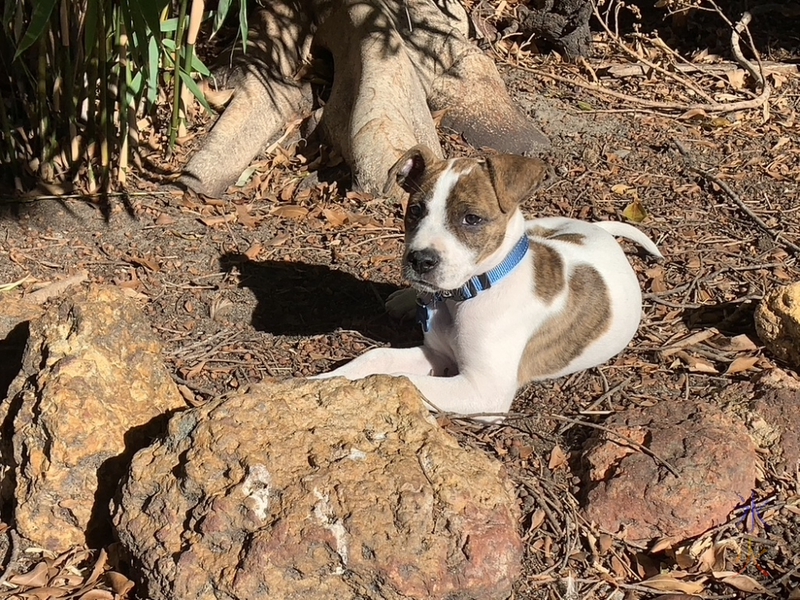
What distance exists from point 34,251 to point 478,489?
3.28 meters

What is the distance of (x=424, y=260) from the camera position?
12.4 feet

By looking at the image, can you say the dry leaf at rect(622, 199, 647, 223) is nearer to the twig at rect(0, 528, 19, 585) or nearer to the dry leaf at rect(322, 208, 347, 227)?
the dry leaf at rect(322, 208, 347, 227)

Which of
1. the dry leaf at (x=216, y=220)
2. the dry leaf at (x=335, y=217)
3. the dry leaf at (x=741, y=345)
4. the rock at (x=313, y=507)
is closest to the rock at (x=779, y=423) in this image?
the dry leaf at (x=741, y=345)

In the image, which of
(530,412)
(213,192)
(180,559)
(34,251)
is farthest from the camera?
(213,192)

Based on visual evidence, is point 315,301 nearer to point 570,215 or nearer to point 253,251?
point 253,251

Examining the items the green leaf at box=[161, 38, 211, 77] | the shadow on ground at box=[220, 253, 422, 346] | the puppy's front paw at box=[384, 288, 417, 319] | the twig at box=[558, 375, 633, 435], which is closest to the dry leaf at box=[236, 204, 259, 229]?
the shadow on ground at box=[220, 253, 422, 346]

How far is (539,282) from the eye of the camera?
4156 millimetres

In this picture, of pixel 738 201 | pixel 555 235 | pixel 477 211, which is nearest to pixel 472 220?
pixel 477 211

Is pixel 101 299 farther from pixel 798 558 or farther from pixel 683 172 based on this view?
pixel 683 172

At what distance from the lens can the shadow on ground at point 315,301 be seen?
464 centimetres

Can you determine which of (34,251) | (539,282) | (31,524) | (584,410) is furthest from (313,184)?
(31,524)

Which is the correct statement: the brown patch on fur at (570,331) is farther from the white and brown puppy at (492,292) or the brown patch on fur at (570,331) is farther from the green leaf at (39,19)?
the green leaf at (39,19)

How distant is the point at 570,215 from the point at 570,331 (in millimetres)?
1691

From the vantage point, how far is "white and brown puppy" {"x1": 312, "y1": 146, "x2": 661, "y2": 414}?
12.8ft
